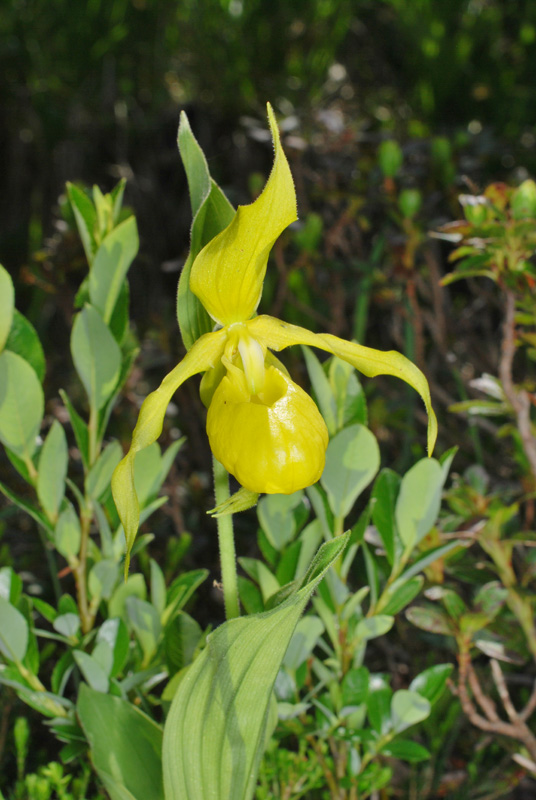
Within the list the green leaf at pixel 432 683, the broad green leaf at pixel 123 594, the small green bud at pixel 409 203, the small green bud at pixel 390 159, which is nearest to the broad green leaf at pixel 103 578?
the broad green leaf at pixel 123 594

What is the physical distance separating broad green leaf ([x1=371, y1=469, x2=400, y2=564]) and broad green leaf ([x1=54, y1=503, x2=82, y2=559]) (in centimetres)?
31

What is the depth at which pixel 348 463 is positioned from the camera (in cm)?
63

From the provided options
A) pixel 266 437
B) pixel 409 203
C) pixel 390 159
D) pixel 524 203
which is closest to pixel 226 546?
pixel 266 437

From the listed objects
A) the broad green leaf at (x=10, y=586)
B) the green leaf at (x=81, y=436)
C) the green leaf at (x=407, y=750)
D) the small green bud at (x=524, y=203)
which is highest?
the small green bud at (x=524, y=203)

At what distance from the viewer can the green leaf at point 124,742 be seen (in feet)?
1.82

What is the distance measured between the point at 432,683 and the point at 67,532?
0.42 m

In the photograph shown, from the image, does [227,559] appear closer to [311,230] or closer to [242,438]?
[242,438]

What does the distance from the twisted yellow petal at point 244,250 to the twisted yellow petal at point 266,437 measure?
67mm

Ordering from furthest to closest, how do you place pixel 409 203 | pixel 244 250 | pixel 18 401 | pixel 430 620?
pixel 409 203
pixel 430 620
pixel 18 401
pixel 244 250

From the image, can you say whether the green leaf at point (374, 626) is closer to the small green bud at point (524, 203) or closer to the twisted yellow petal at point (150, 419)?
the twisted yellow petal at point (150, 419)

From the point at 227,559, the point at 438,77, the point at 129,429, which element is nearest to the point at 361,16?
the point at 438,77

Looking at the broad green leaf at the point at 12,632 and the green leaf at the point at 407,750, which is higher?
the broad green leaf at the point at 12,632

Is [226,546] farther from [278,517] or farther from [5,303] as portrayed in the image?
[5,303]

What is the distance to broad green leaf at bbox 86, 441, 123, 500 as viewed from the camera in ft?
2.15
